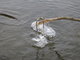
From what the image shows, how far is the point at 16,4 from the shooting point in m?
7.49

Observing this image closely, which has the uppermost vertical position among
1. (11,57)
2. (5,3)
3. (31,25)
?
(5,3)

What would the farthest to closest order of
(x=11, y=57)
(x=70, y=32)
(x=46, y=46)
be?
(x=70, y=32) < (x=46, y=46) < (x=11, y=57)

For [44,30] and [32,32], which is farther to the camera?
[44,30]

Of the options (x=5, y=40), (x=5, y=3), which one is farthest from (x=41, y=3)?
(x=5, y=40)

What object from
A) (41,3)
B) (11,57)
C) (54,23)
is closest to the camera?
(11,57)

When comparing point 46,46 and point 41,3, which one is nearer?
point 46,46

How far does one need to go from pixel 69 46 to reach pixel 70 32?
0.80 m

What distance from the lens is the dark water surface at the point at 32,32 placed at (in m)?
4.56

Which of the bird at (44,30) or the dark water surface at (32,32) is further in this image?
the bird at (44,30)

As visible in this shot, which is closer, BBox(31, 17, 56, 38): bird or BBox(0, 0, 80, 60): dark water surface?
BBox(0, 0, 80, 60): dark water surface

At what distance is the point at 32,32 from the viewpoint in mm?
5504

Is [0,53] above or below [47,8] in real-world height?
below

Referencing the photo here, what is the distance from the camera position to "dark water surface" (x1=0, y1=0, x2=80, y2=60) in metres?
4.56

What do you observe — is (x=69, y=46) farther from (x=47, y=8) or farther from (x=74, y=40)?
(x=47, y=8)
